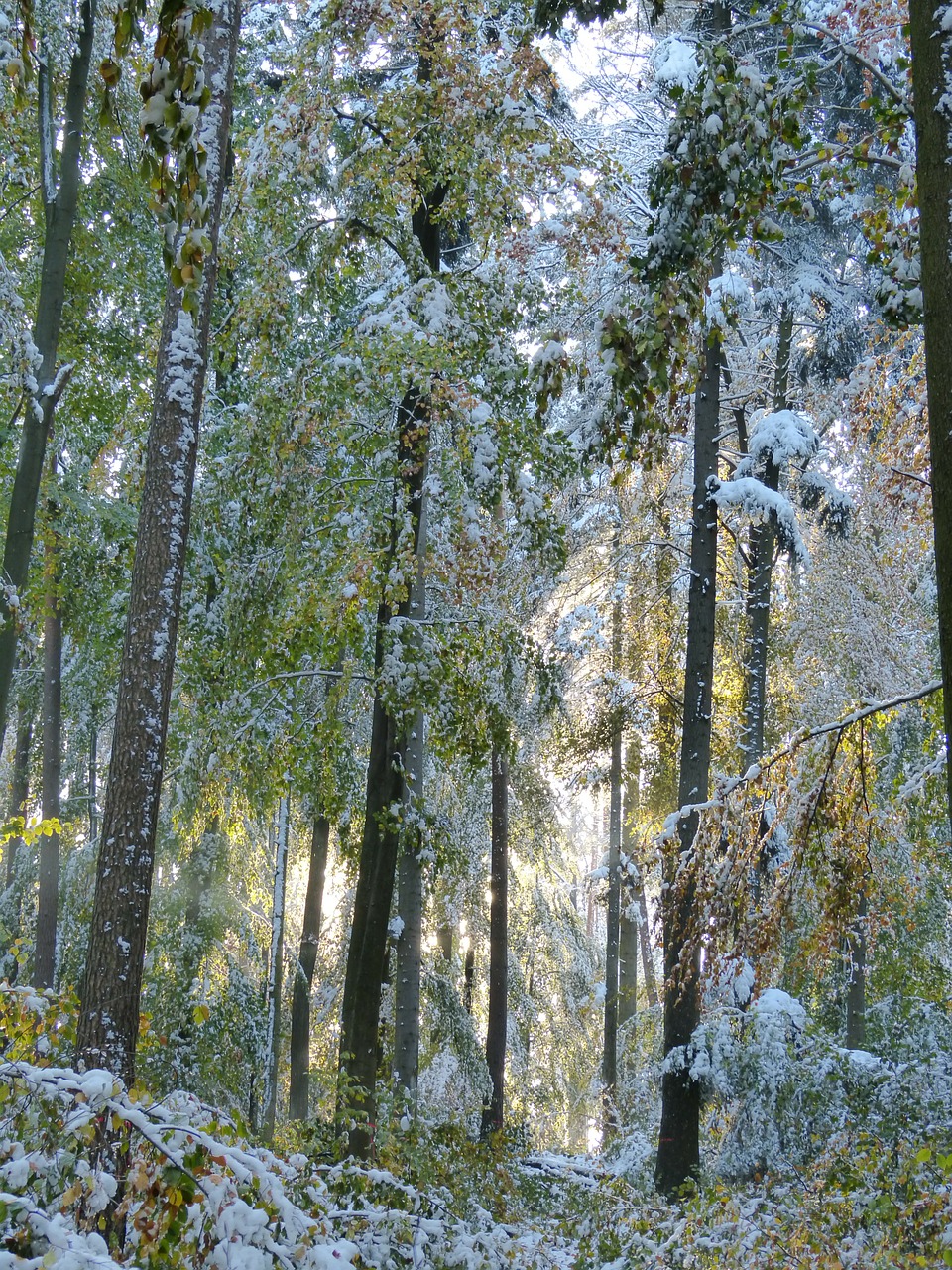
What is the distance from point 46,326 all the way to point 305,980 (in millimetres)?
9214

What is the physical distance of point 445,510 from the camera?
911cm

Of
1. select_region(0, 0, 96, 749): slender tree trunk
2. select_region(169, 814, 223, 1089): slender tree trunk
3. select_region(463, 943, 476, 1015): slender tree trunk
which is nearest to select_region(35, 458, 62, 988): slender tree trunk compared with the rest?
select_region(169, 814, 223, 1089): slender tree trunk

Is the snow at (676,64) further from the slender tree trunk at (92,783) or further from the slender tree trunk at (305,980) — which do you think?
the slender tree trunk at (92,783)

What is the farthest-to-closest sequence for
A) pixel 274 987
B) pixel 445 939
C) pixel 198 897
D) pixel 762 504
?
pixel 445 939
pixel 198 897
pixel 274 987
pixel 762 504

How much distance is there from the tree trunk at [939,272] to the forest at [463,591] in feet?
0.05

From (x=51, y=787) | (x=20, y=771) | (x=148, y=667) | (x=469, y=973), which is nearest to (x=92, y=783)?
(x=20, y=771)

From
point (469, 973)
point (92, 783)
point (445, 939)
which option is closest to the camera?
point (92, 783)

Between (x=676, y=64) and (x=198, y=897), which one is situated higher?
(x=676, y=64)

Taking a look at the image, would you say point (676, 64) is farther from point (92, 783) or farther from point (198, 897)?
point (92, 783)

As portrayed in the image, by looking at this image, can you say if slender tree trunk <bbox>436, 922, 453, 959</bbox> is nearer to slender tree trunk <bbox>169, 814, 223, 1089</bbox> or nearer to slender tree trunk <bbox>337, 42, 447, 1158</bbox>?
slender tree trunk <bbox>169, 814, 223, 1089</bbox>

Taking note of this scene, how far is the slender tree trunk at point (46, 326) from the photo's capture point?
6992mm

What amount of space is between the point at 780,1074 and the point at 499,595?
4.67 meters

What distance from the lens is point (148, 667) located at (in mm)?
5043

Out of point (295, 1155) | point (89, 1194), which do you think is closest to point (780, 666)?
point (295, 1155)
